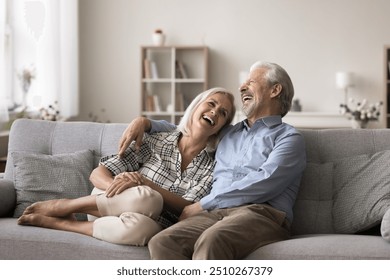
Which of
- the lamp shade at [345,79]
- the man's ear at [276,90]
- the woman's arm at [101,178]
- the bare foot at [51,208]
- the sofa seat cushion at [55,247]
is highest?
the man's ear at [276,90]

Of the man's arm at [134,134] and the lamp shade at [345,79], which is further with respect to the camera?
the lamp shade at [345,79]

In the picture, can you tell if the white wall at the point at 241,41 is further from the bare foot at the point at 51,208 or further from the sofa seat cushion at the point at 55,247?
the sofa seat cushion at the point at 55,247

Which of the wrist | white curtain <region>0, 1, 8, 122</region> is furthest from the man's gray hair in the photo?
white curtain <region>0, 1, 8, 122</region>

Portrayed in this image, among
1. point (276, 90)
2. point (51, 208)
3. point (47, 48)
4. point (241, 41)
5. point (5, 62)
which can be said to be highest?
point (241, 41)

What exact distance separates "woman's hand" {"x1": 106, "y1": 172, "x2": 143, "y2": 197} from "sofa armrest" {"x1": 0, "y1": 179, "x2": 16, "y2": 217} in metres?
0.59

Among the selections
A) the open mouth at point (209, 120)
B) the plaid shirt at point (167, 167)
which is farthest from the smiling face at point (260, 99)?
the plaid shirt at point (167, 167)

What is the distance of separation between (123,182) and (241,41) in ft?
18.6

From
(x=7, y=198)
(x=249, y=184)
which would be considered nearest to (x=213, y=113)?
(x=249, y=184)

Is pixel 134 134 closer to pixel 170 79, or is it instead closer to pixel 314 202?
pixel 314 202

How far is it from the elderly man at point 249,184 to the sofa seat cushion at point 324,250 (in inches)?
2.4

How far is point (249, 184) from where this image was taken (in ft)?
8.89

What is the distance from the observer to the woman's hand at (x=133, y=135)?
297 centimetres

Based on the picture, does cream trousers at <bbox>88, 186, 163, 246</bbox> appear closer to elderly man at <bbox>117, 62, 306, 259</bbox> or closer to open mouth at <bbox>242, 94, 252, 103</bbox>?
elderly man at <bbox>117, 62, 306, 259</bbox>

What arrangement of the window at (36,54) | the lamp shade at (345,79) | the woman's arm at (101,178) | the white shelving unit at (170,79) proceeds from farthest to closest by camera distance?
the white shelving unit at (170,79)
the lamp shade at (345,79)
the window at (36,54)
the woman's arm at (101,178)
